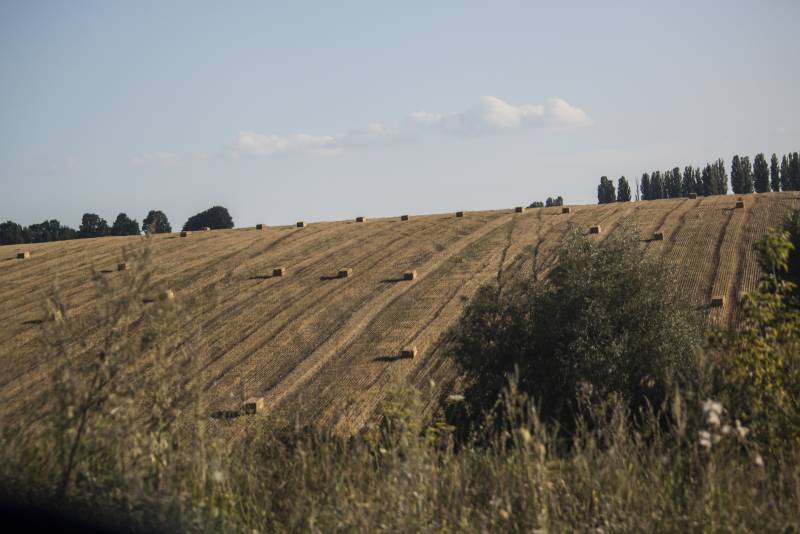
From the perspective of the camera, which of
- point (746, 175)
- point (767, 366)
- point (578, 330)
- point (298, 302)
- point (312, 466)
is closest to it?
point (312, 466)

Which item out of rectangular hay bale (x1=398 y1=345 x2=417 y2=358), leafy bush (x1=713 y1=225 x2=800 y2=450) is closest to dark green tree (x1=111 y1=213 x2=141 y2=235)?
rectangular hay bale (x1=398 y1=345 x2=417 y2=358)

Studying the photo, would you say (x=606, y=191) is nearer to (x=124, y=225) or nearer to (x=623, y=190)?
(x=623, y=190)

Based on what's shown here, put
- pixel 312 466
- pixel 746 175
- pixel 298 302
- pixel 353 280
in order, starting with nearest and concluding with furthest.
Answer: pixel 312 466
pixel 298 302
pixel 353 280
pixel 746 175

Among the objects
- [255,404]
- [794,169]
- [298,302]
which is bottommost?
[255,404]

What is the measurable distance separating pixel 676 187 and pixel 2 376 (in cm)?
11262

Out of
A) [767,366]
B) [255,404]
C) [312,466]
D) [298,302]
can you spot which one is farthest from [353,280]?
[312,466]

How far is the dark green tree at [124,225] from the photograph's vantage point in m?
108

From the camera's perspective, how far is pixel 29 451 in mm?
5922

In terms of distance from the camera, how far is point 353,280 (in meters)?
38.0

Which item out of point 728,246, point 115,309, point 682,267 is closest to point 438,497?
point 115,309

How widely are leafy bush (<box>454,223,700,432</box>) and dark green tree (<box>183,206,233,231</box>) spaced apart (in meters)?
90.6

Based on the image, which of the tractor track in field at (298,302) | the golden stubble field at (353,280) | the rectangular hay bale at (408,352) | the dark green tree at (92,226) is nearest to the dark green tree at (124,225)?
the dark green tree at (92,226)

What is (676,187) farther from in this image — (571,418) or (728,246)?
(571,418)

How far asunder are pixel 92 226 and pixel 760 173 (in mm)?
81262
